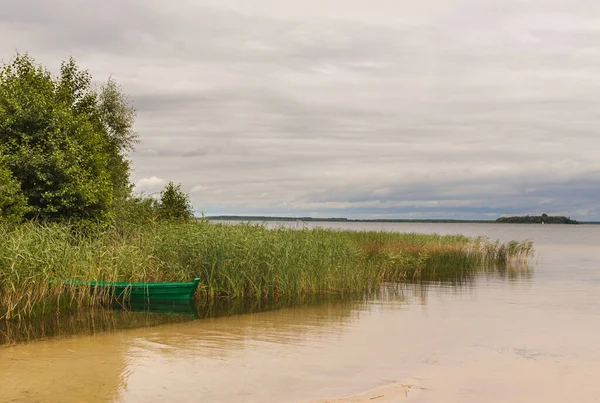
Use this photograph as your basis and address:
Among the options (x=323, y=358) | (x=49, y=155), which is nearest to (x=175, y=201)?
(x=49, y=155)

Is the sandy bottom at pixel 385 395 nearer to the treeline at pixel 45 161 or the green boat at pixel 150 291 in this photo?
the green boat at pixel 150 291

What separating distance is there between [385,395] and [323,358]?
2713 mm

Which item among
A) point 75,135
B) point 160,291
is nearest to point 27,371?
point 160,291

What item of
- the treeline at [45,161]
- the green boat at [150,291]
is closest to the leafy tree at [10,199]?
the treeline at [45,161]

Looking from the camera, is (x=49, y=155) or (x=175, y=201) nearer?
(x=49, y=155)

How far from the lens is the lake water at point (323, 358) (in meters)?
10.2

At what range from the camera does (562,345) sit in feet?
48.5

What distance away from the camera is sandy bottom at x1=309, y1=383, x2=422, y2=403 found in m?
9.70

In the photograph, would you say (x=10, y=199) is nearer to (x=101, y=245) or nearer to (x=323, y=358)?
(x=101, y=245)

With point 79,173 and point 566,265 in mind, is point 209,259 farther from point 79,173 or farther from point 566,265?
point 566,265

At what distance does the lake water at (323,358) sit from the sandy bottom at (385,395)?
13 cm

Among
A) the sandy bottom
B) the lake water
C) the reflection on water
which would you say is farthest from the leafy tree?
the sandy bottom

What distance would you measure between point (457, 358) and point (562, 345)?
337cm

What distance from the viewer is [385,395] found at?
33.1 feet
